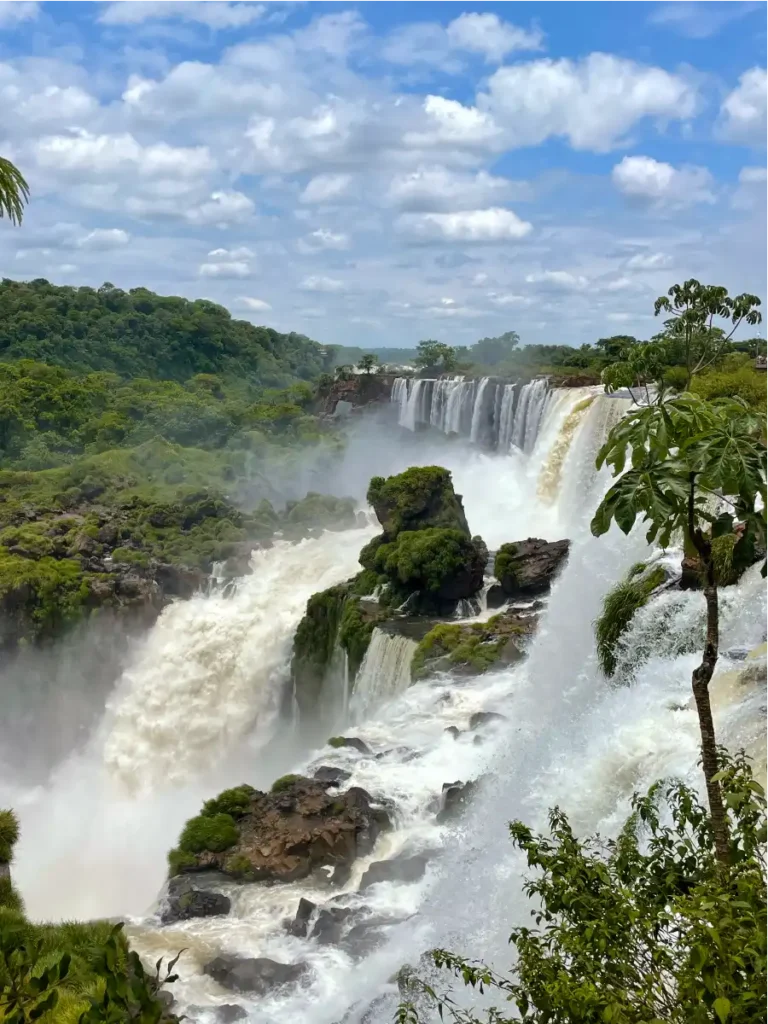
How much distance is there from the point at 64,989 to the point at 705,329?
13.9 meters

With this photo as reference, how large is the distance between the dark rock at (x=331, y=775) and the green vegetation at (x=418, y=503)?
8.84m

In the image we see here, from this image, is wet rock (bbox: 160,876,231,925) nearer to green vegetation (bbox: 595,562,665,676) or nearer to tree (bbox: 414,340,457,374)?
green vegetation (bbox: 595,562,665,676)

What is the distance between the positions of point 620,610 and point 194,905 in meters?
6.70

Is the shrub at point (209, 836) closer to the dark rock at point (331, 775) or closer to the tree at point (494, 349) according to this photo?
the dark rock at point (331, 775)

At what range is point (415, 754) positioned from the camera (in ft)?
41.1

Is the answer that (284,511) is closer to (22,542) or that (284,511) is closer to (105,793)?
(22,542)

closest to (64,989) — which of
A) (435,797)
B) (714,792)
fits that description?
(714,792)

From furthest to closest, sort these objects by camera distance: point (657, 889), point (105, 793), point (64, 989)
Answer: point (105, 793)
point (64, 989)
point (657, 889)

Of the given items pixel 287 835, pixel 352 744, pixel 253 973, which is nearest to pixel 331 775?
pixel 352 744

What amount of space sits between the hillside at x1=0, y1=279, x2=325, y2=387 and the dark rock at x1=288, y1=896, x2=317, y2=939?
195 feet

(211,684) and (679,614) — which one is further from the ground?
(679,614)

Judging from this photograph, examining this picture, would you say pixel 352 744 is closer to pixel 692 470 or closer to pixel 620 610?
pixel 620 610

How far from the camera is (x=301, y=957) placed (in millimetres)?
9000

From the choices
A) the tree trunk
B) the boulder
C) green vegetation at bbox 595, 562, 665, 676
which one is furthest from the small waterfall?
the tree trunk
